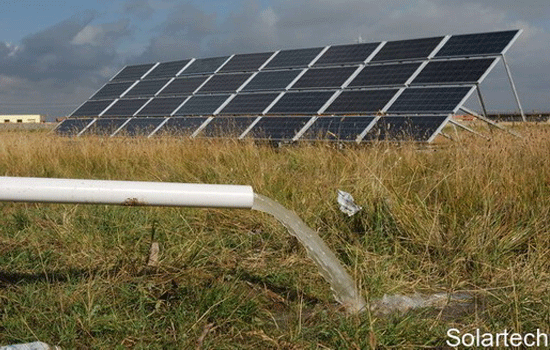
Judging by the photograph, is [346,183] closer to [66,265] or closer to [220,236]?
[220,236]

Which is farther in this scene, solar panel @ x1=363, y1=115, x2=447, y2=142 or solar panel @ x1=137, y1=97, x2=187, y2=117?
solar panel @ x1=137, y1=97, x2=187, y2=117

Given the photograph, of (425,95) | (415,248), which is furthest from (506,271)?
(425,95)

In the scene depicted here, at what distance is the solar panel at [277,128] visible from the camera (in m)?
13.1

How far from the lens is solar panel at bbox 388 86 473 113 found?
478 inches

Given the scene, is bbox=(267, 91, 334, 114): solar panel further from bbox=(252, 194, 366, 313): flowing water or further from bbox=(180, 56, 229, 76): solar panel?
bbox=(252, 194, 366, 313): flowing water

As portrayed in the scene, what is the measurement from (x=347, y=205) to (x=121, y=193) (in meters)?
2.07

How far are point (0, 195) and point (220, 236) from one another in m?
2.20

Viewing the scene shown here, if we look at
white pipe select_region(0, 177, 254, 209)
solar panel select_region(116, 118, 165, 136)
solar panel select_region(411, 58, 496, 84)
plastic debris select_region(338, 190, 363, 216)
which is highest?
solar panel select_region(411, 58, 496, 84)

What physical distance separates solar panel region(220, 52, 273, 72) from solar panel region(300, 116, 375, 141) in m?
5.09

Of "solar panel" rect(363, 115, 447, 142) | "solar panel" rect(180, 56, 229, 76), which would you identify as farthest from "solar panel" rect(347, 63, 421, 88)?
"solar panel" rect(180, 56, 229, 76)

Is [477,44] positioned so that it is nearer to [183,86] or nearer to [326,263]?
[183,86]

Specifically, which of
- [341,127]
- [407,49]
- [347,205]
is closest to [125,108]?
[407,49]

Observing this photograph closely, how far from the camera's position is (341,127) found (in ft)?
41.0

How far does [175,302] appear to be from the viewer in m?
3.37
